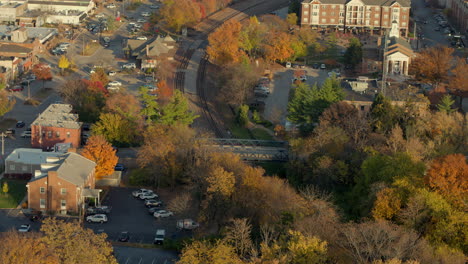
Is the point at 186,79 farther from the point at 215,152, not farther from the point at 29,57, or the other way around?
the point at 215,152

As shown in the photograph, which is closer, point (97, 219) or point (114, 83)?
point (97, 219)

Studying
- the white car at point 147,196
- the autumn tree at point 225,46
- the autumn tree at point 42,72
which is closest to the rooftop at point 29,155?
the white car at point 147,196

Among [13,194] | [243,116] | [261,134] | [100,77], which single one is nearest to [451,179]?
[261,134]

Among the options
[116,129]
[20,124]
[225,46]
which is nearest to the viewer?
[116,129]

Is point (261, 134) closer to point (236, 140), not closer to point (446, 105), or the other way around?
point (236, 140)

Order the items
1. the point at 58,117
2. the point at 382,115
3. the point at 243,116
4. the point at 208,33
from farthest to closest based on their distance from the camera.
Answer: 1. the point at 208,33
2. the point at 243,116
3. the point at 58,117
4. the point at 382,115

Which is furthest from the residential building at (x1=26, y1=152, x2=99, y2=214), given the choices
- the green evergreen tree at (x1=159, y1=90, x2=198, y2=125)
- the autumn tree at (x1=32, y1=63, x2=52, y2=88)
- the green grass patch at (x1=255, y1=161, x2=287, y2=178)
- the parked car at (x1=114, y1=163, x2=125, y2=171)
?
the autumn tree at (x1=32, y1=63, x2=52, y2=88)

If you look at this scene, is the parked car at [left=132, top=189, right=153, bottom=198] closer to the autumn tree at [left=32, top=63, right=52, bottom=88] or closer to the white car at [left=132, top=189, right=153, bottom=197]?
the white car at [left=132, top=189, right=153, bottom=197]
